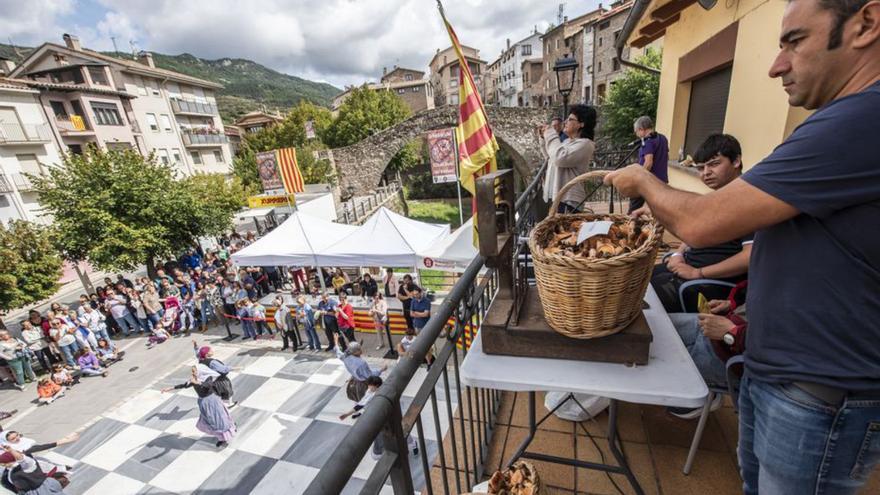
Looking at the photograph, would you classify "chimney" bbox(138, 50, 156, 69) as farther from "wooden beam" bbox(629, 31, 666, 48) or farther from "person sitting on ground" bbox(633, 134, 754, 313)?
"person sitting on ground" bbox(633, 134, 754, 313)

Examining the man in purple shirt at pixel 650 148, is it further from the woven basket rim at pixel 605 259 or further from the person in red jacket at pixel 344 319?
the person in red jacket at pixel 344 319

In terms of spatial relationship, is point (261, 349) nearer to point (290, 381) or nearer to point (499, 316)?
point (290, 381)

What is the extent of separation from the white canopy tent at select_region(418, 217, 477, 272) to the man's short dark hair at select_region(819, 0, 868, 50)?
7.09 metres

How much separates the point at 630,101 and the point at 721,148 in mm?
20541

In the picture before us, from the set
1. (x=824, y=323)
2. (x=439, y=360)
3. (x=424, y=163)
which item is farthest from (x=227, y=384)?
(x=424, y=163)

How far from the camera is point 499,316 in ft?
5.22

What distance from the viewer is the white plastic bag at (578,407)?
2238 millimetres

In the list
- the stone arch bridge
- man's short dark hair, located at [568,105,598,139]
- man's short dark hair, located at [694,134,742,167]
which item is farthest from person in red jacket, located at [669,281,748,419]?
the stone arch bridge

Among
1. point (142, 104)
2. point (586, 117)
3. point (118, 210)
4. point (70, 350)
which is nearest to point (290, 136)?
point (142, 104)

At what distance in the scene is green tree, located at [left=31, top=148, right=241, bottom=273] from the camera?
485 inches

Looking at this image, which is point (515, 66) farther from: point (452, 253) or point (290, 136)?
point (452, 253)

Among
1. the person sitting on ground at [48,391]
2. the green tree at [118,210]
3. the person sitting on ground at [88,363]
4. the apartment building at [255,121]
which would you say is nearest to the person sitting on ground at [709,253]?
→ the person sitting on ground at [48,391]

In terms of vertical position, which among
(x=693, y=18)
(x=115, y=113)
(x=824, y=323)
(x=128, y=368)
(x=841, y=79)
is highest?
(x=115, y=113)

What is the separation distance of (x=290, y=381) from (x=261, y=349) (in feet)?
7.37
